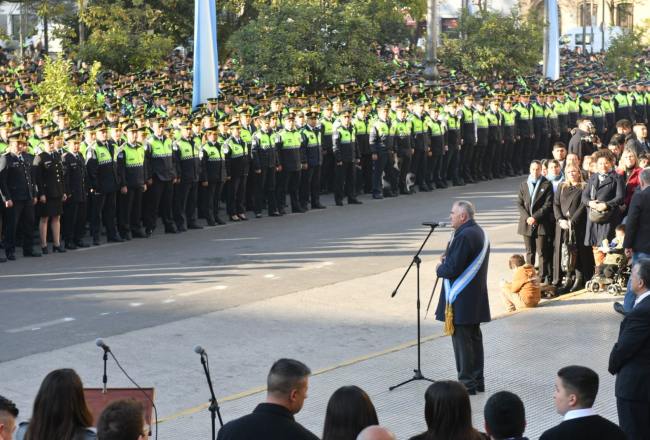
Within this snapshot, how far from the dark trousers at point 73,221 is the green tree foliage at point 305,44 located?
1323 centimetres

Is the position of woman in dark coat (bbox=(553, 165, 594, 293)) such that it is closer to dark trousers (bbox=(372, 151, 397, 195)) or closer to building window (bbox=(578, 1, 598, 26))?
dark trousers (bbox=(372, 151, 397, 195))

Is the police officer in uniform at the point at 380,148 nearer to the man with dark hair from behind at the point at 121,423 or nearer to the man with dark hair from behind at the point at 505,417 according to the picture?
the man with dark hair from behind at the point at 505,417

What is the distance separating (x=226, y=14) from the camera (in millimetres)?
43125

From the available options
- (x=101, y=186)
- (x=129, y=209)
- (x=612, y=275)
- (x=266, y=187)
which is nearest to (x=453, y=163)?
(x=266, y=187)

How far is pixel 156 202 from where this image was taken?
821 inches

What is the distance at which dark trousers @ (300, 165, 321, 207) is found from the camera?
77.2 feet

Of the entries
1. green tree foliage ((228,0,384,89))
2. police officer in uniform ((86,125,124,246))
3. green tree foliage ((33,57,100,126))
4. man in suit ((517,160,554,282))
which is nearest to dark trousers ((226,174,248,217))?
police officer in uniform ((86,125,124,246))

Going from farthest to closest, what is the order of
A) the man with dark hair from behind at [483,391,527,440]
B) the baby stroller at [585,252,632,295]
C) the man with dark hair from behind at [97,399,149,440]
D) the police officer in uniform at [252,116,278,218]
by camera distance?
the police officer in uniform at [252,116,278,218] < the baby stroller at [585,252,632,295] < the man with dark hair from behind at [483,391,527,440] < the man with dark hair from behind at [97,399,149,440]

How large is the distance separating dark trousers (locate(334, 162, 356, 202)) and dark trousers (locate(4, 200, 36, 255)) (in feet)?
24.0

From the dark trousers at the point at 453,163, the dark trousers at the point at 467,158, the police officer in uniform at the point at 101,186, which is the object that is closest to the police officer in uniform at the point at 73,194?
the police officer in uniform at the point at 101,186

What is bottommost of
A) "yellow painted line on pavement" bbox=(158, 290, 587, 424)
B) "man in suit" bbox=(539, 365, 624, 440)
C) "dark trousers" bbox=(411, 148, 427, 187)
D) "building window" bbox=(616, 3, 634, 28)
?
"yellow painted line on pavement" bbox=(158, 290, 587, 424)

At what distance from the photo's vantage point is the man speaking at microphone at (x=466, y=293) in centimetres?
1094

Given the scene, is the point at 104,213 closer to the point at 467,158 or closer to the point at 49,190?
the point at 49,190

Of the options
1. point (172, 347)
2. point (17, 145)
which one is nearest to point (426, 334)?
point (172, 347)
